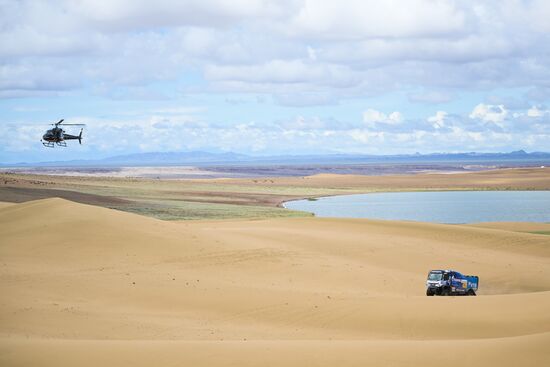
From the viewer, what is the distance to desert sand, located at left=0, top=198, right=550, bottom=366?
48.6ft

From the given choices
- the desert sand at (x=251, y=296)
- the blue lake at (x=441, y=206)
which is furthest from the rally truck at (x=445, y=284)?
the blue lake at (x=441, y=206)

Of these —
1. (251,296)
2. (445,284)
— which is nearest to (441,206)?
(445,284)

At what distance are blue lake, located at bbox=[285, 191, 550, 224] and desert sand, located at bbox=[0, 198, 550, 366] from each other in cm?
2339

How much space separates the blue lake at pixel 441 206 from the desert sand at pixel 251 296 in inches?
921

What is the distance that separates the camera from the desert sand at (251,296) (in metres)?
14.8

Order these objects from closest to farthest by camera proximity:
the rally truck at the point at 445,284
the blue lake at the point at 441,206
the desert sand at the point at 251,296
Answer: the desert sand at the point at 251,296
the rally truck at the point at 445,284
the blue lake at the point at 441,206

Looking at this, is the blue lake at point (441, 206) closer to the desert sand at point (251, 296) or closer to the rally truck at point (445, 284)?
the desert sand at point (251, 296)

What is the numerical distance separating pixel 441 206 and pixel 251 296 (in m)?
57.4

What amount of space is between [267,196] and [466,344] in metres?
79.0

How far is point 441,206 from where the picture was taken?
7850 centimetres

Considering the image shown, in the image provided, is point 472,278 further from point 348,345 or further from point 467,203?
point 467,203

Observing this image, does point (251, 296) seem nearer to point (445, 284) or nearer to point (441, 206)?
point (445, 284)

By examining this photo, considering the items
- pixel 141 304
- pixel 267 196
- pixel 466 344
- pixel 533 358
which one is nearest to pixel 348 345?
pixel 466 344

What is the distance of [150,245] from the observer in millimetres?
31250
